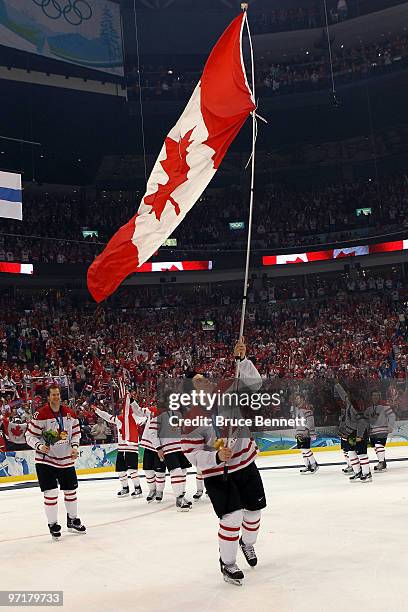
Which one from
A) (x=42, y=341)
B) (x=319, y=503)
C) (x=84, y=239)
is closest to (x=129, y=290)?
(x=84, y=239)

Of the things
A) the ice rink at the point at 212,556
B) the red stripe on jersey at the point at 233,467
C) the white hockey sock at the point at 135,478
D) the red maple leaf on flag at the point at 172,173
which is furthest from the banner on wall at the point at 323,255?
the red stripe on jersey at the point at 233,467

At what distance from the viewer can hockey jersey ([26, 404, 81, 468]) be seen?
407 inches

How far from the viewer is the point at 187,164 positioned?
9.02 metres

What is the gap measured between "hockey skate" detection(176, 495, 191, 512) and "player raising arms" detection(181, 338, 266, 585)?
198 inches

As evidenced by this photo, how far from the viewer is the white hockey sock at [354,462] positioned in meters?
15.4

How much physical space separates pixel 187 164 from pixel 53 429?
13.6 ft

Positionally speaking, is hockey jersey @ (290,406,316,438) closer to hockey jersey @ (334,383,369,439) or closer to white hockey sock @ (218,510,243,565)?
hockey jersey @ (334,383,369,439)

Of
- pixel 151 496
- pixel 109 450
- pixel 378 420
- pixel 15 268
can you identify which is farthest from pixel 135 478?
pixel 15 268

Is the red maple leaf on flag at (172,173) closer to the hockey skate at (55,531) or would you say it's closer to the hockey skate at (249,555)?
the hockey skate at (249,555)

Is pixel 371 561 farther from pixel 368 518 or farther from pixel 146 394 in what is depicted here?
pixel 146 394

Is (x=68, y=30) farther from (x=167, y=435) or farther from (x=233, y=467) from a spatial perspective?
(x=233, y=467)

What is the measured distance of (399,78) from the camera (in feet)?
131

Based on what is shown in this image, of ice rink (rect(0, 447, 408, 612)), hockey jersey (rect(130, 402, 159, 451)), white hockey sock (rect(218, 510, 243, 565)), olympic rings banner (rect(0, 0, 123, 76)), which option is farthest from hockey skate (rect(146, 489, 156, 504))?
olympic rings banner (rect(0, 0, 123, 76))

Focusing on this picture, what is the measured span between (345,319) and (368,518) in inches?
1067
